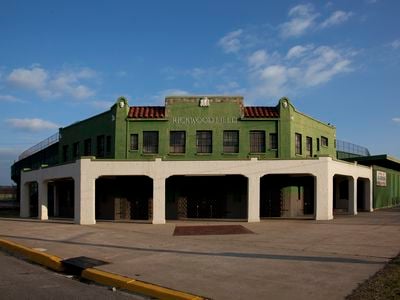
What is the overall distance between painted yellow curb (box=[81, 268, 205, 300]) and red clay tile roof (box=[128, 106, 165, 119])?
60.4ft

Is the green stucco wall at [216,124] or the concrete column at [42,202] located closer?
the green stucco wall at [216,124]

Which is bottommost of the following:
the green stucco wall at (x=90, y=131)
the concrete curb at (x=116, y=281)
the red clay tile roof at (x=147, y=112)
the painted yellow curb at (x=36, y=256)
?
A: the painted yellow curb at (x=36, y=256)

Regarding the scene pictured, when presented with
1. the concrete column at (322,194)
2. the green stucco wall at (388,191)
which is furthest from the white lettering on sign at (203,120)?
the green stucco wall at (388,191)

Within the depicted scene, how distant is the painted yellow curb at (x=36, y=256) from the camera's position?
12.1 metres

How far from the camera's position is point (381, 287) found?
8180 mm

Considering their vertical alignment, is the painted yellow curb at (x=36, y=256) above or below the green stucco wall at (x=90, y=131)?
below

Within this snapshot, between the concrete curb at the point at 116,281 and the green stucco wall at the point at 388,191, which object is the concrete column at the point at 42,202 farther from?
the green stucco wall at the point at 388,191

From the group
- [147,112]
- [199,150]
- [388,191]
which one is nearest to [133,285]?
[199,150]

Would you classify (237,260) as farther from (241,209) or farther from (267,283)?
(241,209)

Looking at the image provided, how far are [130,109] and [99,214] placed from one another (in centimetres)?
689

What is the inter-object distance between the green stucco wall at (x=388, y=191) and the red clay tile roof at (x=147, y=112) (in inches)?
664

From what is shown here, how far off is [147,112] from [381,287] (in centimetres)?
2193

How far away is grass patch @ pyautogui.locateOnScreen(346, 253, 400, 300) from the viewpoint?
25.0 ft

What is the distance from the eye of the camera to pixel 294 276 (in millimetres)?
9656
